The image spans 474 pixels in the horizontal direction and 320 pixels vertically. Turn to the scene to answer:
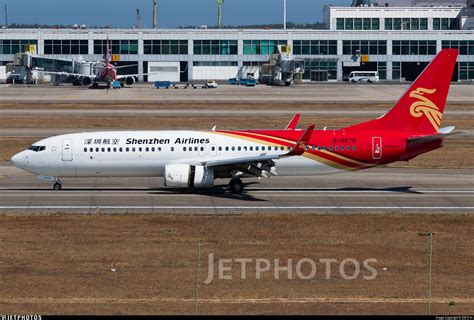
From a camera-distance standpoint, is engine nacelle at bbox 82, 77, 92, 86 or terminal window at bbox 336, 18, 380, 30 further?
terminal window at bbox 336, 18, 380, 30

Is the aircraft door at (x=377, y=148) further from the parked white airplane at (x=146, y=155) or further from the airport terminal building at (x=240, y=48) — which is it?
the airport terminal building at (x=240, y=48)

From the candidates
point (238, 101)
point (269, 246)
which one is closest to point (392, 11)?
point (238, 101)

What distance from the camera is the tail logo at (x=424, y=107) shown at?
51.4 meters

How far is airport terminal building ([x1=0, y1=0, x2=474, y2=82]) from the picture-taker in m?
170

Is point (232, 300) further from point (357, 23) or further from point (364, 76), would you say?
point (357, 23)

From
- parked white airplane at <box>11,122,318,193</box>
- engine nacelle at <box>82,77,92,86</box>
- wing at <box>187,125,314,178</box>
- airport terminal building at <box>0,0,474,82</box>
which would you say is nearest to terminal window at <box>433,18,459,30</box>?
airport terminal building at <box>0,0,474,82</box>

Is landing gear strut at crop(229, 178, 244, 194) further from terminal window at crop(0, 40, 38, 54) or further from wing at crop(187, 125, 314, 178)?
terminal window at crop(0, 40, 38, 54)

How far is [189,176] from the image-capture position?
49.1 meters

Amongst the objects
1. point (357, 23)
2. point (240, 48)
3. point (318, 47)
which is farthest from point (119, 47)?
point (357, 23)

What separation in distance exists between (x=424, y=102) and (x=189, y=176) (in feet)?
43.3

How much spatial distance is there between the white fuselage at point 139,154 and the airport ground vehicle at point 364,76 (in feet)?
378

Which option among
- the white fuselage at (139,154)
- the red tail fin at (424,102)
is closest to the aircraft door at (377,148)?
the red tail fin at (424,102)
